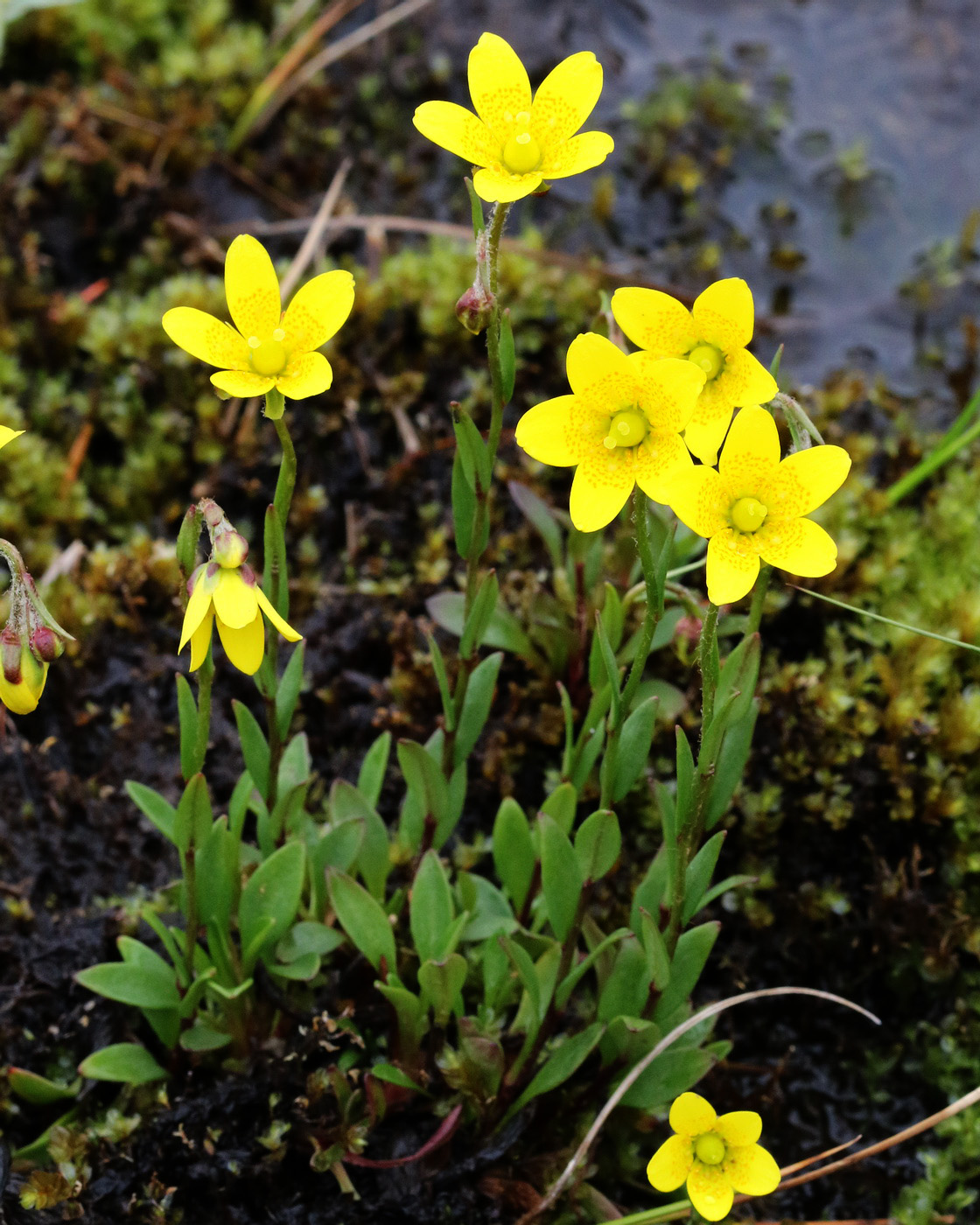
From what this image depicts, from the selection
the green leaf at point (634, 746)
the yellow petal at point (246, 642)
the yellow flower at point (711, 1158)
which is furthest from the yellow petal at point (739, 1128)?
the yellow petal at point (246, 642)

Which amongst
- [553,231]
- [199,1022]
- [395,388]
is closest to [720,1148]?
[199,1022]

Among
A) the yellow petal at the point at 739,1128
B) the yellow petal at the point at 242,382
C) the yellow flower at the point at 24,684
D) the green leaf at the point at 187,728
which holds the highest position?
the yellow petal at the point at 242,382

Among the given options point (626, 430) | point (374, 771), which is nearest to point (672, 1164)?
point (374, 771)

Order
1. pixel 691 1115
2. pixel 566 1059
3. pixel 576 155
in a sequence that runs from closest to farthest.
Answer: pixel 576 155, pixel 691 1115, pixel 566 1059

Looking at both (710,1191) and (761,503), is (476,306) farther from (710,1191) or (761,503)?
(710,1191)

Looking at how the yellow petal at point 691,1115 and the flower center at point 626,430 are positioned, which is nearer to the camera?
the flower center at point 626,430

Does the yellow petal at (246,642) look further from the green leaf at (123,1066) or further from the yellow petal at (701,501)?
the green leaf at (123,1066)

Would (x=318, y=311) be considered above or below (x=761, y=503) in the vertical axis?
above
